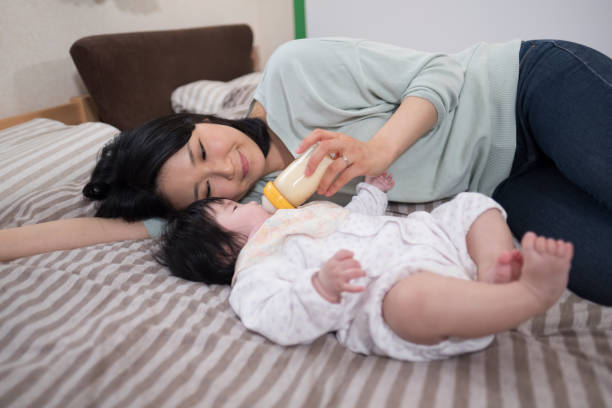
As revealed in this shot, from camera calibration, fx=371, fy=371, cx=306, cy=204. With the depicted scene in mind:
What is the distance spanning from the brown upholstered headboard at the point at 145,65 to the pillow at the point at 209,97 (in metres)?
0.06

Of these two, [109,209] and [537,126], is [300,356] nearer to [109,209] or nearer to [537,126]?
[109,209]

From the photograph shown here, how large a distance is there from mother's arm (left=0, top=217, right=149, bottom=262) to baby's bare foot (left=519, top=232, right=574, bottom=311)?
2.91 feet

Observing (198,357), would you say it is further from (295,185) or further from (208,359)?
(295,185)

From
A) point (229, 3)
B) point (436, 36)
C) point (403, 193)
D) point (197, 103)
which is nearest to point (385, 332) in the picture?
point (403, 193)

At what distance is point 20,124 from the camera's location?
1359mm

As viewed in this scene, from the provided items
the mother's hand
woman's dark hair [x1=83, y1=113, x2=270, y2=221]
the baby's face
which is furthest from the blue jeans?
woman's dark hair [x1=83, y1=113, x2=270, y2=221]

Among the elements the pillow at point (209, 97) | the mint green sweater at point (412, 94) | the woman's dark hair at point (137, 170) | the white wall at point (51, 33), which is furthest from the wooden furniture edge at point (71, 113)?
the mint green sweater at point (412, 94)

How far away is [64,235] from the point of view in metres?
0.90

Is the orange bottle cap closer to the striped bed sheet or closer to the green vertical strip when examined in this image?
the striped bed sheet

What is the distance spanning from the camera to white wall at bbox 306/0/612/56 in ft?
5.46

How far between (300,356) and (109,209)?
26.1 inches

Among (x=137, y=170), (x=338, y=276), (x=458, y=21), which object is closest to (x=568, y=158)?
(x=338, y=276)

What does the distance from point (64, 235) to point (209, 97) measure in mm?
1038

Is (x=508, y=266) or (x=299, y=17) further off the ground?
(x=299, y=17)
